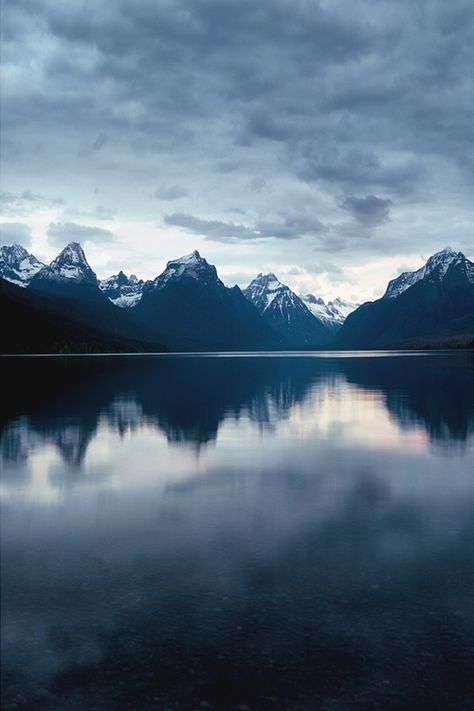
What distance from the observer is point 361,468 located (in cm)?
2869

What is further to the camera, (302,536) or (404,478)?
(404,478)

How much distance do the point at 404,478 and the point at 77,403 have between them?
3981 cm

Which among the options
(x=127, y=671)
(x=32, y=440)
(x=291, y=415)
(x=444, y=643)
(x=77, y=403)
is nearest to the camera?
(x=127, y=671)

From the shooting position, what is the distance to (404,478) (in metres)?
26.3

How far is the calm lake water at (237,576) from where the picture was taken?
10414 millimetres

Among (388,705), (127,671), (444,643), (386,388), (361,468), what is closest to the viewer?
(388,705)

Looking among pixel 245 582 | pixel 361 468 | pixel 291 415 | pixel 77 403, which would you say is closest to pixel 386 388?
pixel 291 415

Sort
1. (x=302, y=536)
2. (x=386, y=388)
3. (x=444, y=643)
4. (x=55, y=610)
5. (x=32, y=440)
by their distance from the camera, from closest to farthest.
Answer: (x=444, y=643), (x=55, y=610), (x=302, y=536), (x=32, y=440), (x=386, y=388)

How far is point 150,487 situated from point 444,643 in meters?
15.2

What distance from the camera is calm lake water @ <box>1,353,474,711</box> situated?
10414 mm

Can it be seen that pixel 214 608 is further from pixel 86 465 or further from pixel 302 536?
pixel 86 465

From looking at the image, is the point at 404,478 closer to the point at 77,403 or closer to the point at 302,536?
the point at 302,536

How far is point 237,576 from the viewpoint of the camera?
1484 centimetres

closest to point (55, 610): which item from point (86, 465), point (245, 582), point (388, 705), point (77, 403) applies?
point (245, 582)
